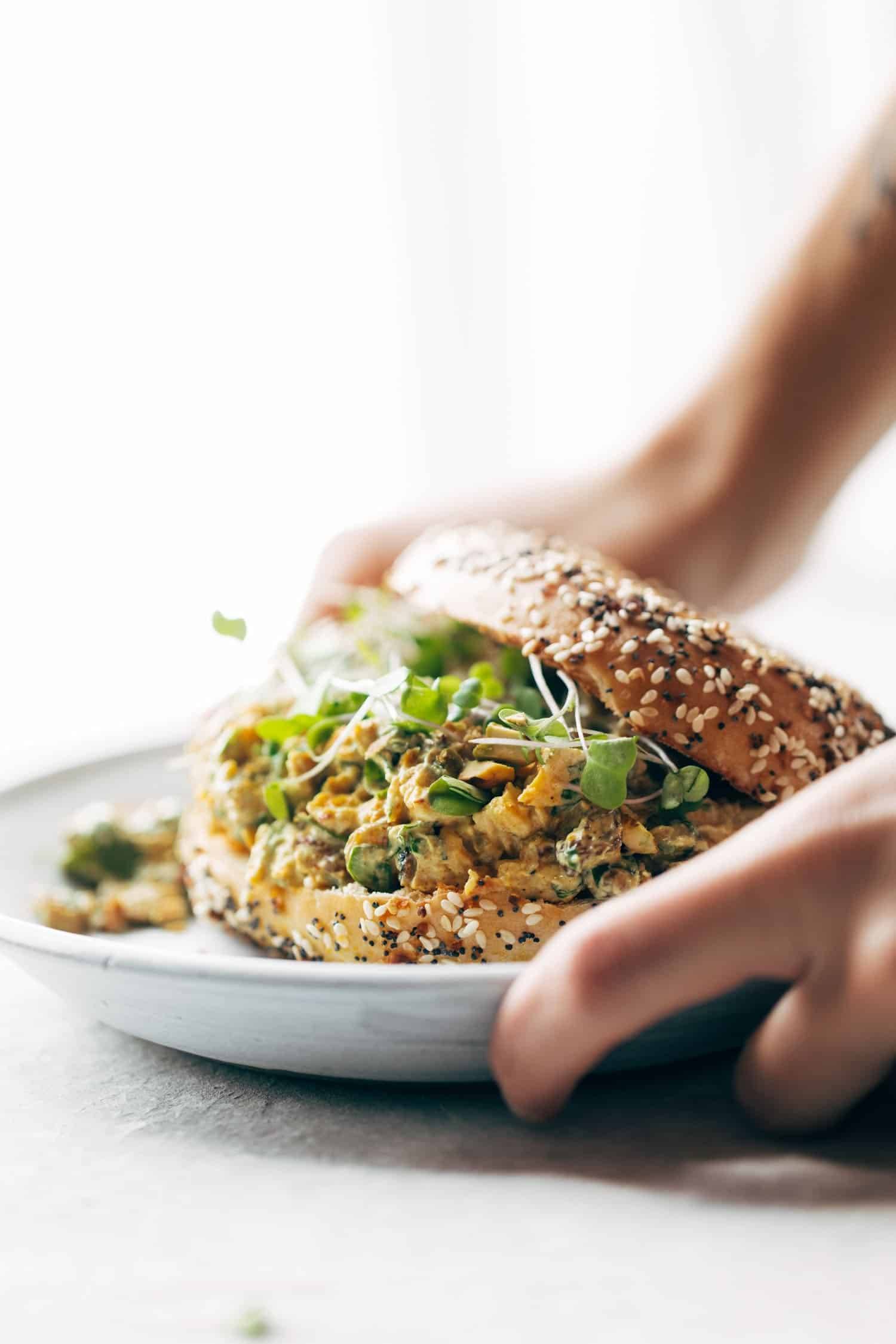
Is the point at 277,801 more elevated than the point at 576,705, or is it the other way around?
the point at 576,705

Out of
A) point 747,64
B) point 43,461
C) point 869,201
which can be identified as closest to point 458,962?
point 869,201

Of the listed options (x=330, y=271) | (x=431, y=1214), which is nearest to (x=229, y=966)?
(x=431, y=1214)

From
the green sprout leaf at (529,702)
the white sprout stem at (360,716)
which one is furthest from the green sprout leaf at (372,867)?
the green sprout leaf at (529,702)

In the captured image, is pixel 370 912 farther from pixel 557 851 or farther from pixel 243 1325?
pixel 243 1325

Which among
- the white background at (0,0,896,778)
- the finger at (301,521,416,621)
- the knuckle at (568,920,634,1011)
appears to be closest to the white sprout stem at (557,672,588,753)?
the knuckle at (568,920,634,1011)

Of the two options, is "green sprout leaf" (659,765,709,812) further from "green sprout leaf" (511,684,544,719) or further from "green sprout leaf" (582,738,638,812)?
"green sprout leaf" (511,684,544,719)

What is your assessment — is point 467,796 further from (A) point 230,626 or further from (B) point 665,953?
(A) point 230,626

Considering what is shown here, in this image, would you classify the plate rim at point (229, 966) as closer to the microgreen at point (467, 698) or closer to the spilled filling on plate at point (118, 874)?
the microgreen at point (467, 698)
